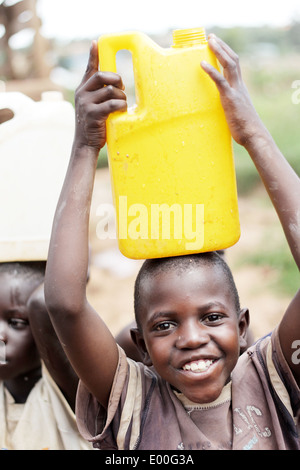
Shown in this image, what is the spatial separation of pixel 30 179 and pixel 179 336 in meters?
1.02

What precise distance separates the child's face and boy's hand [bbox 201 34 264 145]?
1.13 m

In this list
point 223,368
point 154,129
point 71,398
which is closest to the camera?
point 154,129

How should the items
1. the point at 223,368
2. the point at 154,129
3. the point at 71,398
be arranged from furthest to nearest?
the point at 71,398 → the point at 223,368 → the point at 154,129

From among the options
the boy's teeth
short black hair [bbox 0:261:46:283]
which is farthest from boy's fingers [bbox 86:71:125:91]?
short black hair [bbox 0:261:46:283]

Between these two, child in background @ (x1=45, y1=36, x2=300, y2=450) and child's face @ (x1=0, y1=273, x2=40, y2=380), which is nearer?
child in background @ (x1=45, y1=36, x2=300, y2=450)

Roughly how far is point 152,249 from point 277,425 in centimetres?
61

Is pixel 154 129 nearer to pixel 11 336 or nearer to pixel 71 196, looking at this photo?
→ pixel 71 196

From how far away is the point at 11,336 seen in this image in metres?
2.35

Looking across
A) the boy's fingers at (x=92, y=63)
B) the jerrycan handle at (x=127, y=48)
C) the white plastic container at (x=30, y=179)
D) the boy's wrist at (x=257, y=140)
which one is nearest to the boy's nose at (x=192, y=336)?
the boy's wrist at (x=257, y=140)

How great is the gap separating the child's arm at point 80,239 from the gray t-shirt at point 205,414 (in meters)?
0.14

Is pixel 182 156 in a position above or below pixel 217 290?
above

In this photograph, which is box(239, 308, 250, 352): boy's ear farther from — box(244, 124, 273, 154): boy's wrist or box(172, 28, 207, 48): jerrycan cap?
box(172, 28, 207, 48): jerrycan cap

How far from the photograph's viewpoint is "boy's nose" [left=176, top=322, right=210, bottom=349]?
1641mm
